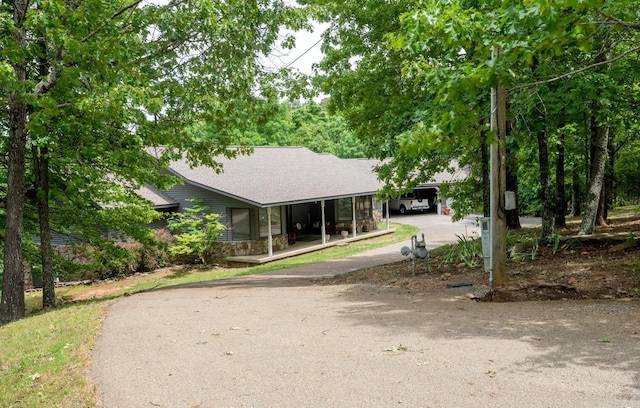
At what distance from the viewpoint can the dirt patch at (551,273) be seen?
8312 millimetres

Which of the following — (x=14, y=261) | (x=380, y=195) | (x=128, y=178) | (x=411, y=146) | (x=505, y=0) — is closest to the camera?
(x=505, y=0)

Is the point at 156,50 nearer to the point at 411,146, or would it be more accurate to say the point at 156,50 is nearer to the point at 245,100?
the point at 245,100

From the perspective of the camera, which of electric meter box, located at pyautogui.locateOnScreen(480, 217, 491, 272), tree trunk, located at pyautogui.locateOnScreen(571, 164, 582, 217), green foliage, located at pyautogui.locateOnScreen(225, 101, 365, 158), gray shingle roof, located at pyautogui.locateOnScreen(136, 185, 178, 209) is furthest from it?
green foliage, located at pyautogui.locateOnScreen(225, 101, 365, 158)

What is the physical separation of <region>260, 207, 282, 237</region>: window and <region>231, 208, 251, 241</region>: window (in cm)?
64

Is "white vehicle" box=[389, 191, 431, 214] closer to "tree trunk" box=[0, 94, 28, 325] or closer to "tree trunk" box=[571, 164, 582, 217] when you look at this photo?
"tree trunk" box=[571, 164, 582, 217]

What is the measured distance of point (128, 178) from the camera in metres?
13.1

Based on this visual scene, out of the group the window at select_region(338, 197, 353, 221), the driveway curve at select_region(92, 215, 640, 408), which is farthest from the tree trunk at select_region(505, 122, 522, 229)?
the window at select_region(338, 197, 353, 221)

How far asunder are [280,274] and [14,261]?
756cm

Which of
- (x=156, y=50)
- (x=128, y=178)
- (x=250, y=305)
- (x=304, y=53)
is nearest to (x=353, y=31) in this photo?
(x=304, y=53)

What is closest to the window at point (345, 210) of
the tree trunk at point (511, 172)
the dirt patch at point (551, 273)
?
the tree trunk at point (511, 172)

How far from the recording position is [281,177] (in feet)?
83.4

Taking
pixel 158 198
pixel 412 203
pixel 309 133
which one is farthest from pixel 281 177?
pixel 309 133

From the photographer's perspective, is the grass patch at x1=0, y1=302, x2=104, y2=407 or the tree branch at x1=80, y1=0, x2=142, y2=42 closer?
the grass patch at x1=0, y1=302, x2=104, y2=407

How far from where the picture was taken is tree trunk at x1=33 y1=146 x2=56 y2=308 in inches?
477
